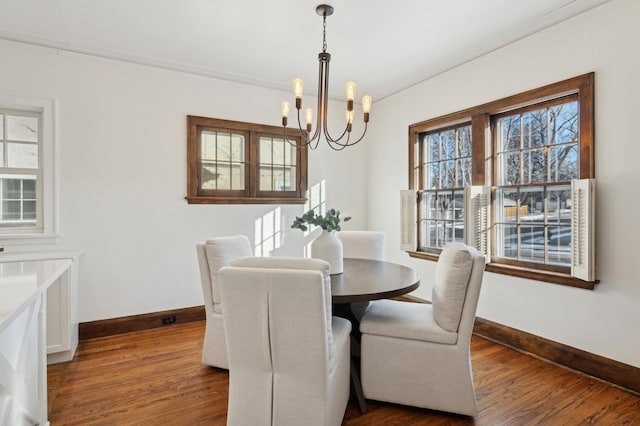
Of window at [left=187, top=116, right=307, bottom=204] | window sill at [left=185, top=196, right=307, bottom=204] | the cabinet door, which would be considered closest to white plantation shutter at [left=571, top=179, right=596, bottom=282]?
window at [left=187, top=116, right=307, bottom=204]

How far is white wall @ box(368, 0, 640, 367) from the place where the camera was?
2.40m

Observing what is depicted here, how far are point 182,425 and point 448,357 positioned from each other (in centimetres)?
157

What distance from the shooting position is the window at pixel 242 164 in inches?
151

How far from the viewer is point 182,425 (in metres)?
2.01

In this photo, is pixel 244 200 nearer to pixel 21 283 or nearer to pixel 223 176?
pixel 223 176

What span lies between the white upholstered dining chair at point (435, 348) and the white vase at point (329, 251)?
460 mm

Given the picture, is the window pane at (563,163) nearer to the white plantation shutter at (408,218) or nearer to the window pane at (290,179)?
the white plantation shutter at (408,218)

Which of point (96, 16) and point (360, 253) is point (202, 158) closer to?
point (96, 16)

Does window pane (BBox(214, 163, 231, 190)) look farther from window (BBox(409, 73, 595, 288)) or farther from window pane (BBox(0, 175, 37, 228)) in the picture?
window (BBox(409, 73, 595, 288))

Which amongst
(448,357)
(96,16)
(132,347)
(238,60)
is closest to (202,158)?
(238,60)

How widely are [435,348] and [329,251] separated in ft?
3.04

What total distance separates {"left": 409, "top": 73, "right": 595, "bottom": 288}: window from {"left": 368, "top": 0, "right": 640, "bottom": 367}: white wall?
0.09 m

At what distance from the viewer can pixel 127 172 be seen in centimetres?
350

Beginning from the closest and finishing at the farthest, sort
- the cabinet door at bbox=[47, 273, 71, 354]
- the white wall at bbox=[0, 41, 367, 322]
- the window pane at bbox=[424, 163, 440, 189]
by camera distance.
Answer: the cabinet door at bbox=[47, 273, 71, 354]
the white wall at bbox=[0, 41, 367, 322]
the window pane at bbox=[424, 163, 440, 189]
